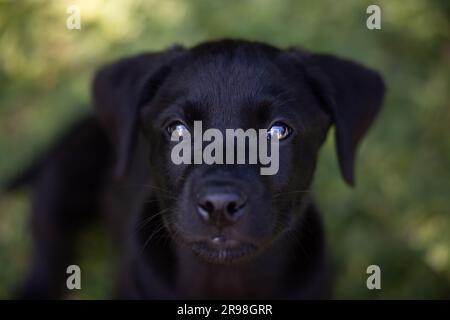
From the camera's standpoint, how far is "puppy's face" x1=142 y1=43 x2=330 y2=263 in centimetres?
265

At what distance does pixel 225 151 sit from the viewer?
271 cm

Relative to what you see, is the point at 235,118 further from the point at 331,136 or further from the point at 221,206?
the point at 331,136

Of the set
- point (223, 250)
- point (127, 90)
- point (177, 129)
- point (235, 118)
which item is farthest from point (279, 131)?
point (127, 90)

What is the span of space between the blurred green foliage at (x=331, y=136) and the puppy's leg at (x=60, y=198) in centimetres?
21

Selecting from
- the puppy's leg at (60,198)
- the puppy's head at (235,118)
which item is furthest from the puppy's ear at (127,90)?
the puppy's leg at (60,198)

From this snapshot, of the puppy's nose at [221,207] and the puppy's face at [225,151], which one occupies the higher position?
the puppy's face at [225,151]

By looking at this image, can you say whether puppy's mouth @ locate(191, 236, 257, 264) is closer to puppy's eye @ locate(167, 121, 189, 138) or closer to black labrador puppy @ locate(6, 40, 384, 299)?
black labrador puppy @ locate(6, 40, 384, 299)

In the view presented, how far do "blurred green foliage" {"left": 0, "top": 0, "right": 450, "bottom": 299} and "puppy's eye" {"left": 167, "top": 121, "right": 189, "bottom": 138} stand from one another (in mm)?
1690

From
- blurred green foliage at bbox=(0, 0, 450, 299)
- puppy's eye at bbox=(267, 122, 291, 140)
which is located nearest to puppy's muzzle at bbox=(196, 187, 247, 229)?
puppy's eye at bbox=(267, 122, 291, 140)

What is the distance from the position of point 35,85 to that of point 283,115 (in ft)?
9.16

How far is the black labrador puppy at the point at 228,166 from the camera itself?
8.93ft

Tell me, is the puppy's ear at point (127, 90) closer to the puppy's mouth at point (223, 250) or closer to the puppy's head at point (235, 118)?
the puppy's head at point (235, 118)

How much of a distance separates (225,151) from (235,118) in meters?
0.15
